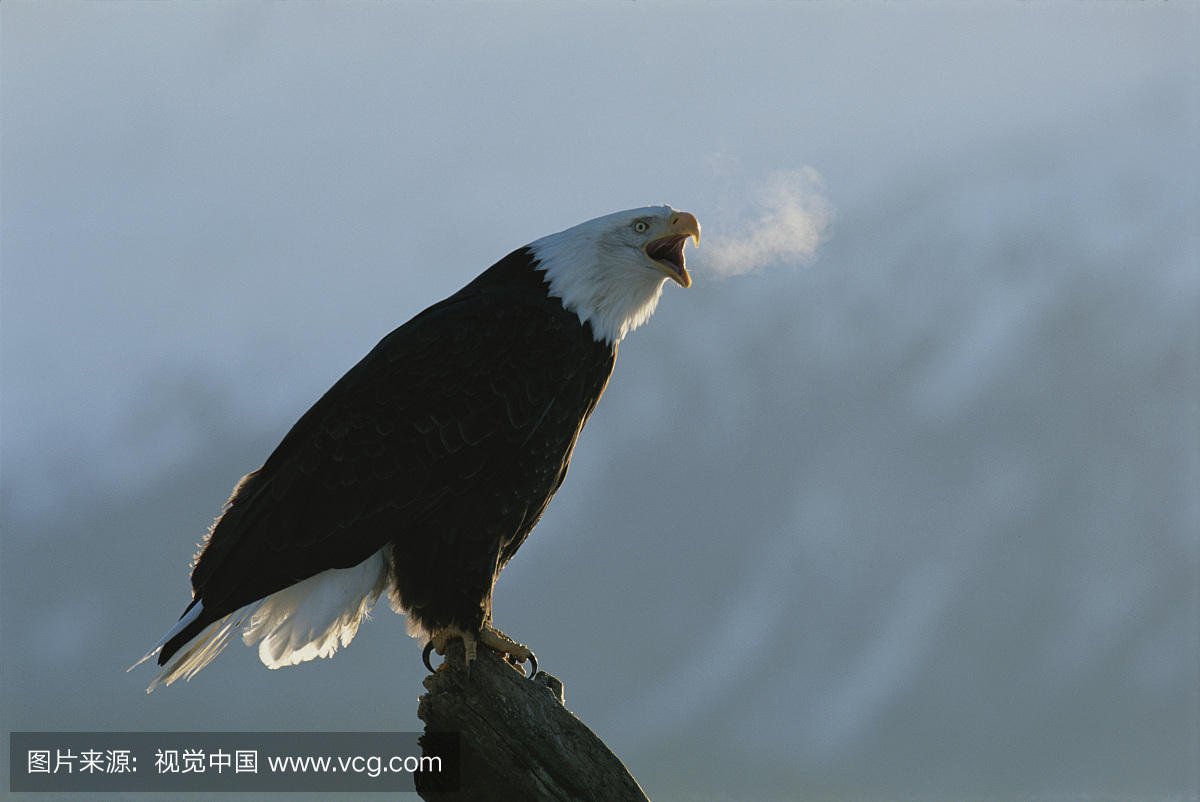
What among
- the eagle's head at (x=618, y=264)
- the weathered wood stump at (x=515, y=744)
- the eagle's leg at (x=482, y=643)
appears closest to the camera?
the weathered wood stump at (x=515, y=744)

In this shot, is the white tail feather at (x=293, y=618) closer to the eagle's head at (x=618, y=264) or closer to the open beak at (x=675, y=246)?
the eagle's head at (x=618, y=264)

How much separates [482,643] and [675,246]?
2298 mm

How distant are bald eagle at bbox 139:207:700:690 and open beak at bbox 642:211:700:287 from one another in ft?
0.27

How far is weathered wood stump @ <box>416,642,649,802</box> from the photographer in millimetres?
3934

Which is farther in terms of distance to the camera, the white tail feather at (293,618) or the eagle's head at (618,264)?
the eagle's head at (618,264)

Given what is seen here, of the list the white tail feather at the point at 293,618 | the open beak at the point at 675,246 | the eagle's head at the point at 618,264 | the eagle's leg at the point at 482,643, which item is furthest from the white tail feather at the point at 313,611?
the open beak at the point at 675,246

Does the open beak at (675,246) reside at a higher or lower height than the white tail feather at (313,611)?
higher

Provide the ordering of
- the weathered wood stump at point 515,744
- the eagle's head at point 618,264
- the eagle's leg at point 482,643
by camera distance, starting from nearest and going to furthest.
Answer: the weathered wood stump at point 515,744, the eagle's leg at point 482,643, the eagle's head at point 618,264

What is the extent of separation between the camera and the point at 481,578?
4.34m

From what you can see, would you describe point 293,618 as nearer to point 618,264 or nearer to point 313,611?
point 313,611

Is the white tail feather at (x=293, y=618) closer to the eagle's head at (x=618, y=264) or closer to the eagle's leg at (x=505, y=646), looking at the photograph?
the eagle's leg at (x=505, y=646)

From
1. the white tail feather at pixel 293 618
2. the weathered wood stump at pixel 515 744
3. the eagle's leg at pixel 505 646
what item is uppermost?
the white tail feather at pixel 293 618

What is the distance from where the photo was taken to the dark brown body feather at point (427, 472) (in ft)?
14.2

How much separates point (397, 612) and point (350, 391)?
1.13m
